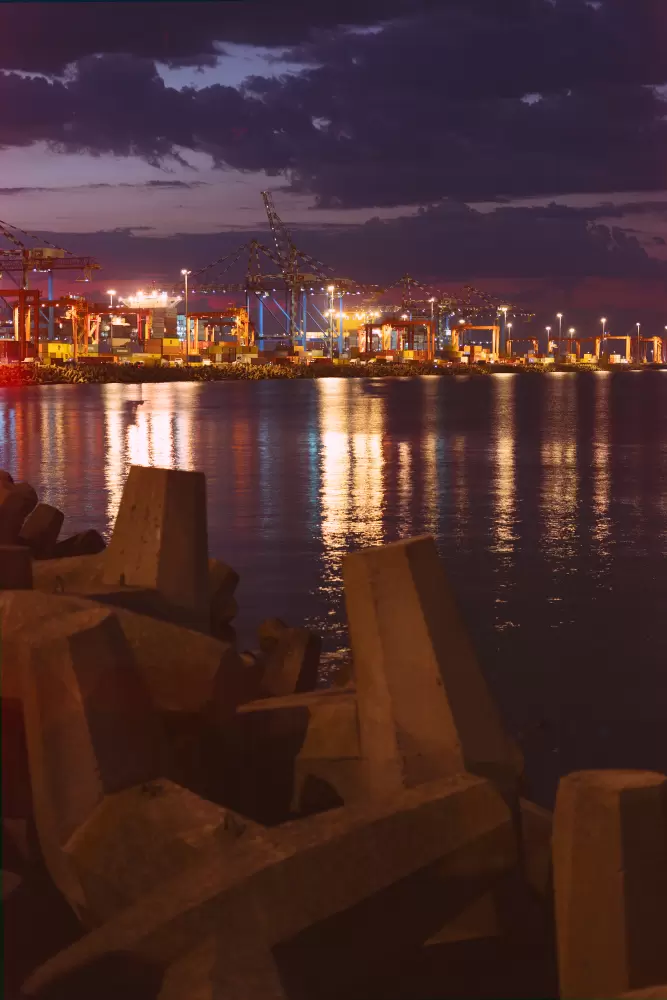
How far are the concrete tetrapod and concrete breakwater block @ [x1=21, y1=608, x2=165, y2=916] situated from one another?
57cm

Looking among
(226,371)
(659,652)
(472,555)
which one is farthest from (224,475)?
(226,371)

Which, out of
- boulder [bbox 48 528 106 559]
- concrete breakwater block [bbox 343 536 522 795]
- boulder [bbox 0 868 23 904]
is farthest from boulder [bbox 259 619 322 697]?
boulder [bbox 48 528 106 559]

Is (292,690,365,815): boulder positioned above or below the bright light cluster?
below

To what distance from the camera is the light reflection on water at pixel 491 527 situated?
717cm

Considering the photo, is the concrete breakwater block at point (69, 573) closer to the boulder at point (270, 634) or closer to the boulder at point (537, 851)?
the boulder at point (270, 634)

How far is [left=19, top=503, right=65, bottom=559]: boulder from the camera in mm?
7930

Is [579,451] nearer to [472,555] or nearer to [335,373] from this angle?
[472,555]

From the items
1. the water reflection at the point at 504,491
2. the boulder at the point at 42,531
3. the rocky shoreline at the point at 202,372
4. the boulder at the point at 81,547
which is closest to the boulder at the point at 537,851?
the boulder at the point at 81,547

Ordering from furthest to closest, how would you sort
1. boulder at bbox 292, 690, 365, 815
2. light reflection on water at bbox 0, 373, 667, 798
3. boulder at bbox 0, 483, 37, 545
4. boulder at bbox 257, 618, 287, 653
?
1. boulder at bbox 0, 483, 37, 545
2. light reflection on water at bbox 0, 373, 667, 798
3. boulder at bbox 257, 618, 287, 653
4. boulder at bbox 292, 690, 365, 815

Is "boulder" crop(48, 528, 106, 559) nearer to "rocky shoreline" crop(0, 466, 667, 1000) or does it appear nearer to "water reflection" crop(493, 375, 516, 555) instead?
"rocky shoreline" crop(0, 466, 667, 1000)

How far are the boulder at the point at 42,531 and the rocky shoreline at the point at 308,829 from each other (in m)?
3.63

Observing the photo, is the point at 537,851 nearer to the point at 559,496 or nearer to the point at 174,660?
the point at 174,660

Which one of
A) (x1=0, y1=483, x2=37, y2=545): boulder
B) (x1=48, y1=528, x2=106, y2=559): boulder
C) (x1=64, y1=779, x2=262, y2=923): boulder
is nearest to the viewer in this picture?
(x1=64, y1=779, x2=262, y2=923): boulder

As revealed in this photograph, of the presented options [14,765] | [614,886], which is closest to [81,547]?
[14,765]
